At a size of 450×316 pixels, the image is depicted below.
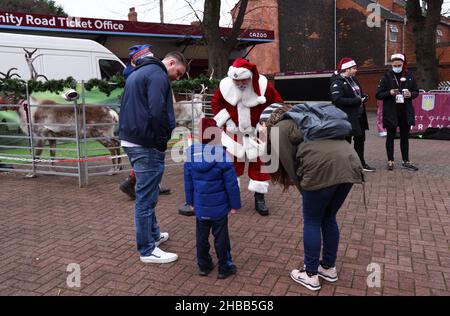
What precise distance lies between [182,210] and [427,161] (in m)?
5.95

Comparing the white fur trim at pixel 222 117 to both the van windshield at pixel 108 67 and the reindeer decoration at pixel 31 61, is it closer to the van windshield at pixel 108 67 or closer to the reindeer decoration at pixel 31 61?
the reindeer decoration at pixel 31 61

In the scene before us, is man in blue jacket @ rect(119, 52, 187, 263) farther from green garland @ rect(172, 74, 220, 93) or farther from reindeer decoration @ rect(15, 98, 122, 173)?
green garland @ rect(172, 74, 220, 93)

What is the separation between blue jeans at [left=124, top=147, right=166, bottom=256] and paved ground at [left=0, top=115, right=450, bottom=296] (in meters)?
0.26

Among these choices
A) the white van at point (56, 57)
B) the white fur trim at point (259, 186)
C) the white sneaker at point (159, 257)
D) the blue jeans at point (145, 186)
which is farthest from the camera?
the white van at point (56, 57)

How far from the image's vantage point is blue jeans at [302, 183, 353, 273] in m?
3.15

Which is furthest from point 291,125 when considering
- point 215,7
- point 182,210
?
point 215,7

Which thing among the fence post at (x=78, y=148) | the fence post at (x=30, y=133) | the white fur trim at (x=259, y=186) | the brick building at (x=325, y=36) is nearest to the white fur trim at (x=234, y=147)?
the white fur trim at (x=259, y=186)

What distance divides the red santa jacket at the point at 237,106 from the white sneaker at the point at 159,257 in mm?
1887

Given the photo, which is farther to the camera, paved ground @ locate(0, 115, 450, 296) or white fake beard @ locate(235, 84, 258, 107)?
white fake beard @ locate(235, 84, 258, 107)

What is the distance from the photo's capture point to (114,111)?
7895 mm

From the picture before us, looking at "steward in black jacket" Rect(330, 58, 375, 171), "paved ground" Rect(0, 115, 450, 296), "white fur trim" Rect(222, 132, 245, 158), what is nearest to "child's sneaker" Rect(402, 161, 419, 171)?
"paved ground" Rect(0, 115, 450, 296)

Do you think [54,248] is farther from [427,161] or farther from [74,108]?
[427,161]

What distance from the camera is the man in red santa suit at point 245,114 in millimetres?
5156

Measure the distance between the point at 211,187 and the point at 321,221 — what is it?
0.91m
